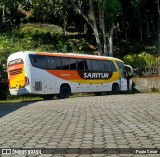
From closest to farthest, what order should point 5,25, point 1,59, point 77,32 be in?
1. point 1,59
2. point 5,25
3. point 77,32

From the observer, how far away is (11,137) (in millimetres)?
7648

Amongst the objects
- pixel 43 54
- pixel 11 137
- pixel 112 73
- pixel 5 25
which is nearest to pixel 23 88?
pixel 43 54

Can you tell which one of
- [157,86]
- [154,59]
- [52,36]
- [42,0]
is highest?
[42,0]

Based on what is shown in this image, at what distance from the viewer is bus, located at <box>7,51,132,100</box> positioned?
73.0 feet

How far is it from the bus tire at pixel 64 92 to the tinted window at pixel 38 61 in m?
2.07

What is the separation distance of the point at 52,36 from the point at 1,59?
17.4m

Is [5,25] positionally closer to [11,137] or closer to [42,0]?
[42,0]

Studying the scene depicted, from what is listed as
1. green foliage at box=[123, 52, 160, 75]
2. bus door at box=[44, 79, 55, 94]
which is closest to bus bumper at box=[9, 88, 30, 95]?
bus door at box=[44, 79, 55, 94]

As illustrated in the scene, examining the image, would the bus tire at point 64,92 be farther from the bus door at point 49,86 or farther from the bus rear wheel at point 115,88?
the bus rear wheel at point 115,88

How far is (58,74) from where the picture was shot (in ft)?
78.2

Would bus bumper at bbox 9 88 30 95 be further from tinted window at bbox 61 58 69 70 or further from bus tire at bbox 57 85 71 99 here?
tinted window at bbox 61 58 69 70

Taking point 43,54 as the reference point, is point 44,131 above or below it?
below

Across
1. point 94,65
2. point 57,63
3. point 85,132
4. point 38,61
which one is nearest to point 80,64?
point 94,65

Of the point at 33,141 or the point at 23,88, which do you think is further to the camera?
the point at 23,88
